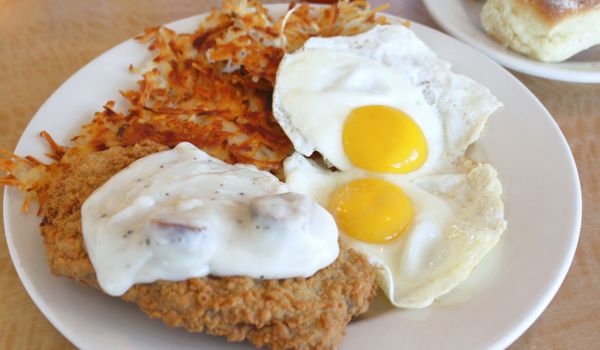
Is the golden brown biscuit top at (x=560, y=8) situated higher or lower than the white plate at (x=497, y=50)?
higher

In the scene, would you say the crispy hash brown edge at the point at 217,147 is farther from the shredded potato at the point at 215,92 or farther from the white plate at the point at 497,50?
the white plate at the point at 497,50

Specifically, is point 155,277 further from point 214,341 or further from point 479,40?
point 479,40

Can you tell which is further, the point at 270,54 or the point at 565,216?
the point at 270,54

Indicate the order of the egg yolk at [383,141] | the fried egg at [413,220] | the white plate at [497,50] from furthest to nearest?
1. the white plate at [497,50]
2. the egg yolk at [383,141]
3. the fried egg at [413,220]

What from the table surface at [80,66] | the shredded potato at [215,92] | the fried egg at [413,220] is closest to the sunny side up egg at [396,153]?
the fried egg at [413,220]

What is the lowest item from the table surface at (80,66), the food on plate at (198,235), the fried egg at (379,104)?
the table surface at (80,66)

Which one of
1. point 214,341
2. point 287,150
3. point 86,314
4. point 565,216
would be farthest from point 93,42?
point 565,216
